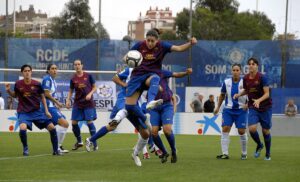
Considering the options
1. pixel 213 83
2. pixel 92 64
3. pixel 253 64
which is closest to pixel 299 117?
pixel 213 83

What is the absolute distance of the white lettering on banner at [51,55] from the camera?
40094 millimetres

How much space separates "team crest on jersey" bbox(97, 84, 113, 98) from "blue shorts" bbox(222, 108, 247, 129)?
16952 millimetres

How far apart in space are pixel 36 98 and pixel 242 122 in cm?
473

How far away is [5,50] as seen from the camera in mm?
38875

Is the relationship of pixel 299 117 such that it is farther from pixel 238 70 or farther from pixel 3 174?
pixel 3 174

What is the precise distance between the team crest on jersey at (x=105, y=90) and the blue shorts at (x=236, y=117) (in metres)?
17.0

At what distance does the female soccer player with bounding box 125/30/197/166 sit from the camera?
14367mm

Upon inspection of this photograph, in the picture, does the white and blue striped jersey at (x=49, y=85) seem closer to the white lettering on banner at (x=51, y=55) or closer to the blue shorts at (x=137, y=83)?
the blue shorts at (x=137, y=83)

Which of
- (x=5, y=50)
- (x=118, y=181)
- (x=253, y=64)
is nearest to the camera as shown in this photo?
(x=118, y=181)

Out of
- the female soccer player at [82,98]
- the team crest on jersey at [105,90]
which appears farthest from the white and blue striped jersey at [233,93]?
the team crest on jersey at [105,90]

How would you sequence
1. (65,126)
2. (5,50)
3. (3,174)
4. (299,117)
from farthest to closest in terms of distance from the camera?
(5,50) < (299,117) < (65,126) < (3,174)

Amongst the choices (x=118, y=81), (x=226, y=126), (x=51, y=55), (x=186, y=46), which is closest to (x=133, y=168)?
(x=186, y=46)

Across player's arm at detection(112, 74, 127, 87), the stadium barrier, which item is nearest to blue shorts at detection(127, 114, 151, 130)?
player's arm at detection(112, 74, 127, 87)

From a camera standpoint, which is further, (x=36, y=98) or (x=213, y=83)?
(x=213, y=83)
